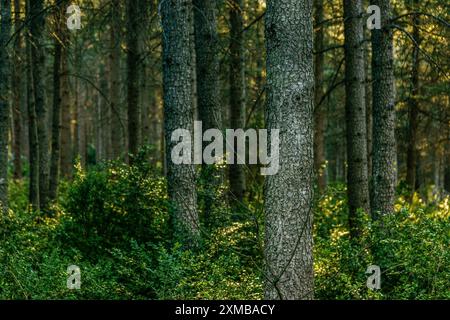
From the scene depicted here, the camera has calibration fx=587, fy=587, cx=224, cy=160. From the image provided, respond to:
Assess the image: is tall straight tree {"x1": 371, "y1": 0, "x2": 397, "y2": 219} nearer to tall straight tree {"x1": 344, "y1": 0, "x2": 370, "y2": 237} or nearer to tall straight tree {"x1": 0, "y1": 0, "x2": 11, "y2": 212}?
tall straight tree {"x1": 344, "y1": 0, "x2": 370, "y2": 237}

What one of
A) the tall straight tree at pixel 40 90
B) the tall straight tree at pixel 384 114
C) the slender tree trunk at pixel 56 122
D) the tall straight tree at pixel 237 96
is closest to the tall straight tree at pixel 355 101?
the tall straight tree at pixel 384 114

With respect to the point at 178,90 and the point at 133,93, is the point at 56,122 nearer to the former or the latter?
the point at 133,93

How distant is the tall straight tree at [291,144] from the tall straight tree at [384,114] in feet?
9.89

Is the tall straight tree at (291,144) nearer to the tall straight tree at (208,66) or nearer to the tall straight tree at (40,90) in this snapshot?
the tall straight tree at (208,66)

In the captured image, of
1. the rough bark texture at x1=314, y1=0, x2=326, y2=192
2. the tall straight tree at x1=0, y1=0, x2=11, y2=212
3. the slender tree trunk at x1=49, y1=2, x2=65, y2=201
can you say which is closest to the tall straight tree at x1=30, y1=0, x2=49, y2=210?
the slender tree trunk at x1=49, y1=2, x2=65, y2=201

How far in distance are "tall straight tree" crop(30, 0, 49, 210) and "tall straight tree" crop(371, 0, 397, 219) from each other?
7.05 metres

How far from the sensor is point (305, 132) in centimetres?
549

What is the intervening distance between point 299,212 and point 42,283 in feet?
10.2

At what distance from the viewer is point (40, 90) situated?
12773 mm

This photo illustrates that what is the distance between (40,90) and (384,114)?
7774 millimetres

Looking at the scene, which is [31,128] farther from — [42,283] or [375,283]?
[375,283]

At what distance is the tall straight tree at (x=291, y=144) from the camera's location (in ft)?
17.9

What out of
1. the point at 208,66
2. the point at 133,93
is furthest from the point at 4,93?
the point at 133,93
